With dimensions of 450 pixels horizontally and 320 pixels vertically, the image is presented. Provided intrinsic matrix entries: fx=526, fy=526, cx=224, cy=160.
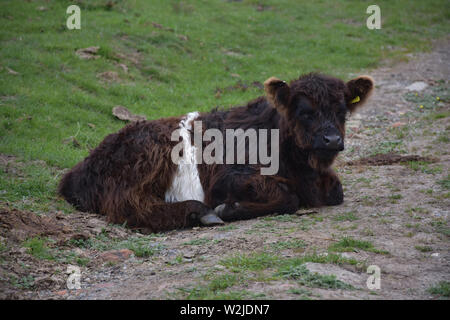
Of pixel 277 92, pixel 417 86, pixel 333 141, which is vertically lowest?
pixel 333 141

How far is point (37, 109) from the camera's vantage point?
1057 centimetres

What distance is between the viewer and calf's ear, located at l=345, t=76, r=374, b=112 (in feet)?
23.6

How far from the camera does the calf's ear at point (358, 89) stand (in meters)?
7.20

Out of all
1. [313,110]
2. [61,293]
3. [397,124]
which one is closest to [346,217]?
[313,110]

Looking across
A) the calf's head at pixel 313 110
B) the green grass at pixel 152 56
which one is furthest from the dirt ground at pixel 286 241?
the green grass at pixel 152 56

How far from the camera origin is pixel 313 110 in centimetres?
675

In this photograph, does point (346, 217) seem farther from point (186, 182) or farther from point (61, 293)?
point (61, 293)

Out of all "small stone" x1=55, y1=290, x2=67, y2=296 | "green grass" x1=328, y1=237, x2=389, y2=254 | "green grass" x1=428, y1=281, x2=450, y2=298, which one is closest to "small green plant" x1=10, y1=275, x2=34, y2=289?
"small stone" x1=55, y1=290, x2=67, y2=296

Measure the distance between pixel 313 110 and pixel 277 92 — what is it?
0.53m

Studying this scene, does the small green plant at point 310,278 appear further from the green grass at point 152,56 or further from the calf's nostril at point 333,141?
the green grass at point 152,56

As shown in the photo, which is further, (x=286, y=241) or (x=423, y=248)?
(x=286, y=241)

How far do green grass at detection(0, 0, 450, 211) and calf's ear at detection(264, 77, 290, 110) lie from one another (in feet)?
10.6

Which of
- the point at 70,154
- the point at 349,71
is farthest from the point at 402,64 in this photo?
the point at 70,154
